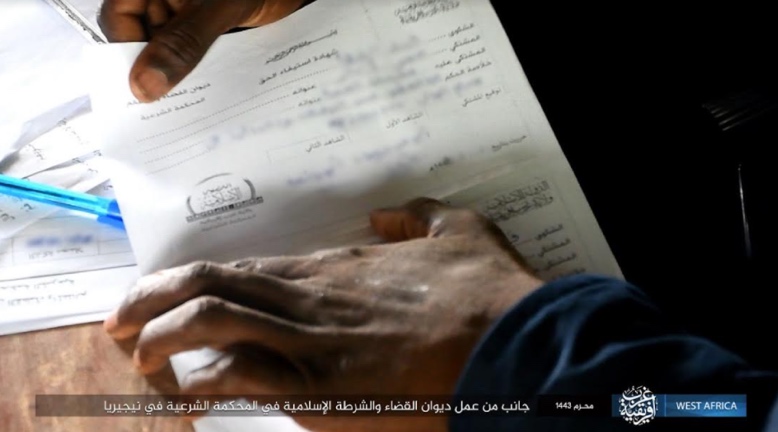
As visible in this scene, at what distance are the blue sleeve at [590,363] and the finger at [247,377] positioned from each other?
98 millimetres

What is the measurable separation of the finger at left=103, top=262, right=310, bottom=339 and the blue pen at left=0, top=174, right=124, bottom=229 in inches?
3.4

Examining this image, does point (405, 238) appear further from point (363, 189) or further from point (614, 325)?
point (614, 325)

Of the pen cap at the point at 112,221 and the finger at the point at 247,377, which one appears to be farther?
the pen cap at the point at 112,221

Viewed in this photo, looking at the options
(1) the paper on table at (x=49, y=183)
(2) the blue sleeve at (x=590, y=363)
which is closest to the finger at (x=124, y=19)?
(1) the paper on table at (x=49, y=183)

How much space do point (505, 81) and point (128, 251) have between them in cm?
30

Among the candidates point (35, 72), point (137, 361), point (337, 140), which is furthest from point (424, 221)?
point (35, 72)

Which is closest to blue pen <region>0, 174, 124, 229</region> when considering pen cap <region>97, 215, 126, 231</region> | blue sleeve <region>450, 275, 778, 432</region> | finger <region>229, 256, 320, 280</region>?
pen cap <region>97, 215, 126, 231</region>

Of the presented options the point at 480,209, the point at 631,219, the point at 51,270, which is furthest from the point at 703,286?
the point at 51,270

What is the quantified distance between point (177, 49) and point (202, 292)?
219 mm

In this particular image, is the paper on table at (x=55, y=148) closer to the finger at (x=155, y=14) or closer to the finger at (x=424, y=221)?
the finger at (x=155, y=14)

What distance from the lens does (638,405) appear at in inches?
18.1

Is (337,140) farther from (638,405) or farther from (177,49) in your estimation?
(638,405)

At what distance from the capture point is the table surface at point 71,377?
49cm

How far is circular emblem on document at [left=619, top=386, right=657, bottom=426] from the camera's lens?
0.45m
